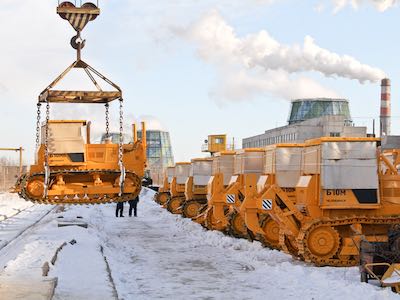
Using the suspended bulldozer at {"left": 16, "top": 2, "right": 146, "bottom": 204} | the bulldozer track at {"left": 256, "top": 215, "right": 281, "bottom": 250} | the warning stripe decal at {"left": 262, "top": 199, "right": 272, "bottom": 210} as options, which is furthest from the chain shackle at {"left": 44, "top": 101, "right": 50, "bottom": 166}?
the bulldozer track at {"left": 256, "top": 215, "right": 281, "bottom": 250}

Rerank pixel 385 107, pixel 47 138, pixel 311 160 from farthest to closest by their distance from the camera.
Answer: pixel 385 107, pixel 47 138, pixel 311 160

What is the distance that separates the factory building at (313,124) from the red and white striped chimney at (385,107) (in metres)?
11.5

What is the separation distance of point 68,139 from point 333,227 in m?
7.90

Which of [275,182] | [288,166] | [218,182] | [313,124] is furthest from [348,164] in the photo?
[313,124]

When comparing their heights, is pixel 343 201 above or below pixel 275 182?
below

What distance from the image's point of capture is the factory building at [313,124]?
8262 centimetres

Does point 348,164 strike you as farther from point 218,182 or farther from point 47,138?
point 47,138

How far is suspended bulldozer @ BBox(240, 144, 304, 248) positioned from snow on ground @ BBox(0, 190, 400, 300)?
51cm

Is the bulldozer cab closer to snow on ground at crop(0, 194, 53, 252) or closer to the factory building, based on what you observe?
snow on ground at crop(0, 194, 53, 252)

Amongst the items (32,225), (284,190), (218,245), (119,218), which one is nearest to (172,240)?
(218,245)

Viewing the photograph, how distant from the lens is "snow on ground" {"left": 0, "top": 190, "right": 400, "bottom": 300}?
12070 mm

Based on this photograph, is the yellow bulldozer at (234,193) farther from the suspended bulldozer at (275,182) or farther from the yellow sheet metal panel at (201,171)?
A: the yellow sheet metal panel at (201,171)

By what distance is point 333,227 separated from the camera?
16.2 metres

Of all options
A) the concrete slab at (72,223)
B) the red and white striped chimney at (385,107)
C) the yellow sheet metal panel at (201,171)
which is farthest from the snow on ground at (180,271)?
the red and white striped chimney at (385,107)
